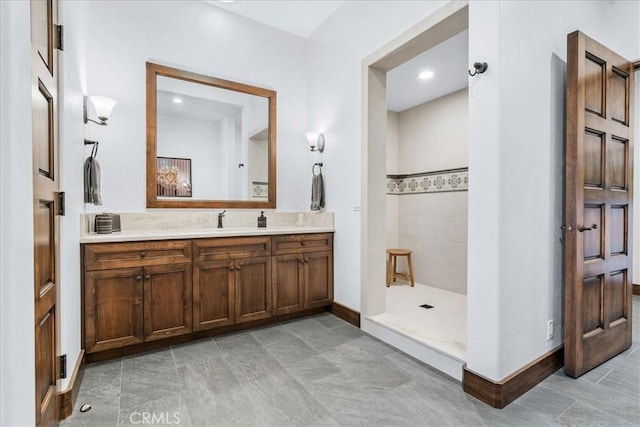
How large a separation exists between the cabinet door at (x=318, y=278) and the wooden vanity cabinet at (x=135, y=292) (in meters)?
1.12

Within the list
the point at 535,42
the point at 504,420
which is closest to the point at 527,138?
the point at 535,42

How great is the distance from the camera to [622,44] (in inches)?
101

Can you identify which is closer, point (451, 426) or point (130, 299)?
point (451, 426)

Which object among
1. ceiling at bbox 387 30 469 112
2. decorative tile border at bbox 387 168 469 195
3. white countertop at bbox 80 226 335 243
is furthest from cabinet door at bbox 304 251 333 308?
ceiling at bbox 387 30 469 112

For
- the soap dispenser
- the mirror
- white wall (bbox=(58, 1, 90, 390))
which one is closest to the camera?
white wall (bbox=(58, 1, 90, 390))

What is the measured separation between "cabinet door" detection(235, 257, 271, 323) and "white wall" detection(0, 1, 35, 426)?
176 cm

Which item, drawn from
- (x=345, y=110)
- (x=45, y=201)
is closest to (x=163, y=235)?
(x=45, y=201)

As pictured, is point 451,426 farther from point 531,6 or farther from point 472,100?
point 531,6

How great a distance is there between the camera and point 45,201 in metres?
1.36

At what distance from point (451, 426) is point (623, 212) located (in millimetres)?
2128

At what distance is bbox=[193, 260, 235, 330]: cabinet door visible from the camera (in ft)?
8.51

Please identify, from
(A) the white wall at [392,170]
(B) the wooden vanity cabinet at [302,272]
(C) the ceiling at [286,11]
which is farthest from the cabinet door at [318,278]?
(C) the ceiling at [286,11]

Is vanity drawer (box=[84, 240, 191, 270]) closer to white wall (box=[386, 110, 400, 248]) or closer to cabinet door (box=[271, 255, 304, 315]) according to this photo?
cabinet door (box=[271, 255, 304, 315])

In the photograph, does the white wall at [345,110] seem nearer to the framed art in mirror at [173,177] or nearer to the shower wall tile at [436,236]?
the framed art in mirror at [173,177]
